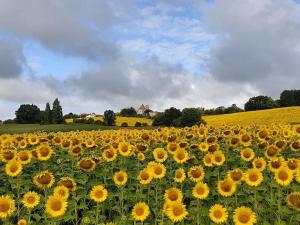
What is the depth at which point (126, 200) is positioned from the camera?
12086 mm

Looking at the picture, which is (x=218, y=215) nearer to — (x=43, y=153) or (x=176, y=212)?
(x=176, y=212)

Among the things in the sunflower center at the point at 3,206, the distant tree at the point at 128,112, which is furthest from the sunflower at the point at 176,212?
the distant tree at the point at 128,112

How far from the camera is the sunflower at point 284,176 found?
9.91 metres

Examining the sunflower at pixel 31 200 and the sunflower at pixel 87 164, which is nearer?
the sunflower at pixel 31 200

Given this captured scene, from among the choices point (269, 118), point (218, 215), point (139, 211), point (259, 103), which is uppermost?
point (259, 103)

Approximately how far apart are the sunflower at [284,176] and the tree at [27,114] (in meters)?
103

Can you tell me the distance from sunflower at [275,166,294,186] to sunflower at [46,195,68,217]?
4027mm

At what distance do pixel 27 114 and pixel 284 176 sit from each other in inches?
4143

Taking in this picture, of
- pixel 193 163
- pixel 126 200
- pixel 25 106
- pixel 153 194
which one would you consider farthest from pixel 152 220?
pixel 25 106

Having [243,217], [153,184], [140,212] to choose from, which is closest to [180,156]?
[153,184]

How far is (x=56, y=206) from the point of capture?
9.00 m

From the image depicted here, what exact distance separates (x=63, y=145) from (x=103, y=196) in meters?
3.76

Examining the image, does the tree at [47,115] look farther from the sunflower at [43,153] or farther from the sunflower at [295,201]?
the sunflower at [295,201]

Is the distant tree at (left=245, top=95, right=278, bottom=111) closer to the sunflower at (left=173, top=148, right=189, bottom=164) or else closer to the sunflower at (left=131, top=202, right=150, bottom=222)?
the sunflower at (left=173, top=148, right=189, bottom=164)
